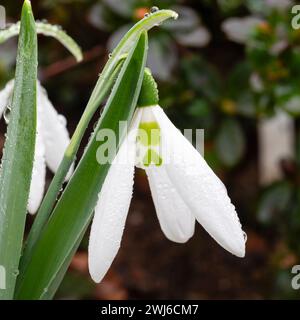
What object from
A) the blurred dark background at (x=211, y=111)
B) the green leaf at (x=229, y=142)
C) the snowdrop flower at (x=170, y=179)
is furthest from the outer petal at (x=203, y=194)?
the green leaf at (x=229, y=142)

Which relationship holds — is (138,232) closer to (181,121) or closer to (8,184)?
(181,121)

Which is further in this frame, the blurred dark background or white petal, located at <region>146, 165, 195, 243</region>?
the blurred dark background

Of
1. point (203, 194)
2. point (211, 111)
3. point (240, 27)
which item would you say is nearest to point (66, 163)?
point (203, 194)

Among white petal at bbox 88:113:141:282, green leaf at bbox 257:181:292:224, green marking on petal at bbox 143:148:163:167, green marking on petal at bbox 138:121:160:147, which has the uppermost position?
green marking on petal at bbox 138:121:160:147

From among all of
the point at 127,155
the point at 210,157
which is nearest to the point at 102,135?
the point at 127,155

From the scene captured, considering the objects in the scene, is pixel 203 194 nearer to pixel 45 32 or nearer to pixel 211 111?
pixel 45 32

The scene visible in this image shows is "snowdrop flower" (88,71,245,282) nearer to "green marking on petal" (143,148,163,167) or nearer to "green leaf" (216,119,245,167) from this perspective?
"green marking on petal" (143,148,163,167)

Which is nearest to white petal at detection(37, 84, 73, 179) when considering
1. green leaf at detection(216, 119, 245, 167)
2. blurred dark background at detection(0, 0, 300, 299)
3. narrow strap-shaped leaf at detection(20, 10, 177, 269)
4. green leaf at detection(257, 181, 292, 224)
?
narrow strap-shaped leaf at detection(20, 10, 177, 269)

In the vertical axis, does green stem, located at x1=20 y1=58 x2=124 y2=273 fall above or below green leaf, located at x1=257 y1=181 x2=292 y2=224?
above
